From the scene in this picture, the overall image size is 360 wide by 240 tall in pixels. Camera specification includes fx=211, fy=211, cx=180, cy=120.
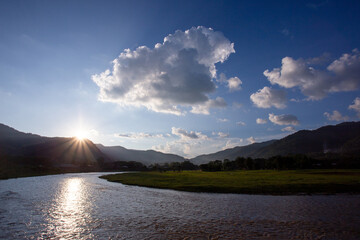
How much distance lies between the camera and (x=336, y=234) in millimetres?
18109

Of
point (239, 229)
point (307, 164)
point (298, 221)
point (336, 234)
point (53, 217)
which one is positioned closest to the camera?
point (336, 234)

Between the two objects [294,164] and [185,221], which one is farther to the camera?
[294,164]

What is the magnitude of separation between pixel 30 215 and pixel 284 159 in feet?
468

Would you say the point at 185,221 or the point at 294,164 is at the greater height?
the point at 294,164

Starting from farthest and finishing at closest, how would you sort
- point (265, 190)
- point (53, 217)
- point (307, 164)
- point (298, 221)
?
point (307, 164) → point (265, 190) → point (53, 217) → point (298, 221)

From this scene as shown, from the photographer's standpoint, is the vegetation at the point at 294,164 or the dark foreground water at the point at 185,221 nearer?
the dark foreground water at the point at 185,221

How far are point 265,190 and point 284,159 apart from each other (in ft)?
352

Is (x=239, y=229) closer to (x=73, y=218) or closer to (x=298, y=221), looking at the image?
(x=298, y=221)

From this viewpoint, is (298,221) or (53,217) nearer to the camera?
(298,221)

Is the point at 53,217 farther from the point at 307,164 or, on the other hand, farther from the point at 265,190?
the point at 307,164

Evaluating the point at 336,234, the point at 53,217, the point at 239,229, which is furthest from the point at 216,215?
the point at 53,217

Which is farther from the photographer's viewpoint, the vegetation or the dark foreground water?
the vegetation

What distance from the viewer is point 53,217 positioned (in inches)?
929

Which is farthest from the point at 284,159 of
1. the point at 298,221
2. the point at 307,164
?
the point at 298,221
